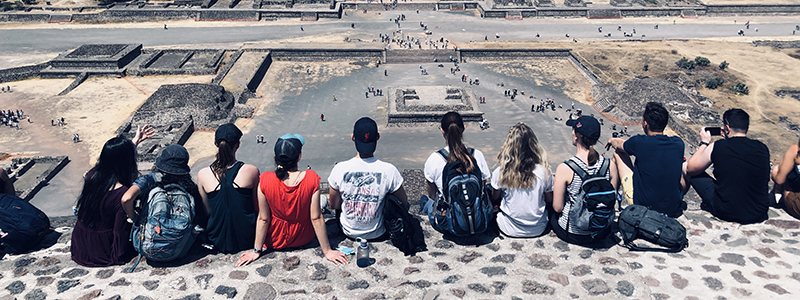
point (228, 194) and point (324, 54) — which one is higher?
point (228, 194)

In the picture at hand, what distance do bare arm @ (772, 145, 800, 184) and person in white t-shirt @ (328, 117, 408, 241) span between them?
5731mm

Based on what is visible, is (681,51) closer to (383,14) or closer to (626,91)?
(626,91)

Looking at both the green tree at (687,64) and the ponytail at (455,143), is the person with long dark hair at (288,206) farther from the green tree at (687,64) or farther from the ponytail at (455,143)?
the green tree at (687,64)

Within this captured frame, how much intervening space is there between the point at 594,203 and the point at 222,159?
16.2 ft

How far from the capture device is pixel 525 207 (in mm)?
7082

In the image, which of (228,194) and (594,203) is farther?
(228,194)

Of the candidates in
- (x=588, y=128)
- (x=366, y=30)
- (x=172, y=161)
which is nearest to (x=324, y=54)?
(x=366, y=30)

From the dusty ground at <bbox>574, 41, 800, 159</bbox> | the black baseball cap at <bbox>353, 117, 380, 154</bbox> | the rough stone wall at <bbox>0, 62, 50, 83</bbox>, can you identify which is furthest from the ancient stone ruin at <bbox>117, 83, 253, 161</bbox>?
the dusty ground at <bbox>574, 41, 800, 159</bbox>

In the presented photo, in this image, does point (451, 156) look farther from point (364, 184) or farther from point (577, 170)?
point (577, 170)

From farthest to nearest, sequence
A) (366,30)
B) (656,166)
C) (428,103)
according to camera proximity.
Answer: (366,30), (428,103), (656,166)

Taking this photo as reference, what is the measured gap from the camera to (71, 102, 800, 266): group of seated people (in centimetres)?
665

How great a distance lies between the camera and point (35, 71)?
35906 mm

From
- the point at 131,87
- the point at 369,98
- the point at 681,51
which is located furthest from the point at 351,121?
the point at 681,51

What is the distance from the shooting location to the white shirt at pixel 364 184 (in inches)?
268
